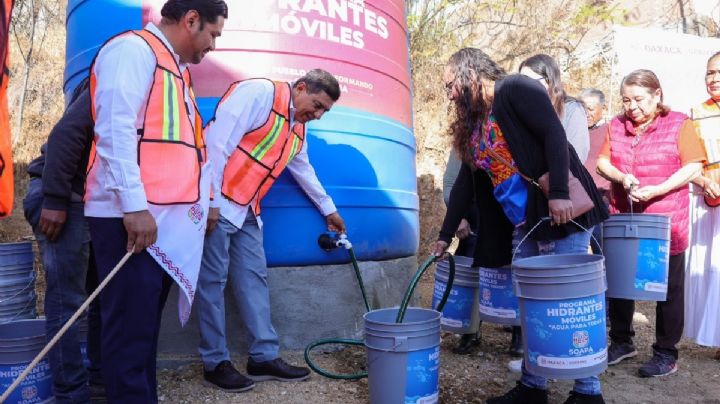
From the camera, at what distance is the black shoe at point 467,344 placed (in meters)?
3.75

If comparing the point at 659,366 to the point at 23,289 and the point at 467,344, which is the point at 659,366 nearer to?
the point at 467,344

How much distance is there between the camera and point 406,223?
394cm

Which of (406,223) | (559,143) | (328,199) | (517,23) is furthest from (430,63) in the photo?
(559,143)

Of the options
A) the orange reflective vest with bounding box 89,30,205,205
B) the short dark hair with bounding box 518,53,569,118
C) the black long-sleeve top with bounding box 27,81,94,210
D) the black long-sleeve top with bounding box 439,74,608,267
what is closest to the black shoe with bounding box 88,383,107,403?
the black long-sleeve top with bounding box 27,81,94,210

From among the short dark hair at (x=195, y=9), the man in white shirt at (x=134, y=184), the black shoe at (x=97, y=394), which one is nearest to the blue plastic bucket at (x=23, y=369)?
the black shoe at (x=97, y=394)

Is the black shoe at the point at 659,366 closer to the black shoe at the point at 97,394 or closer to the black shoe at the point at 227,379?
the black shoe at the point at 227,379

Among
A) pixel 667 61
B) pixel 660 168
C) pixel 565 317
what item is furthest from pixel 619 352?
pixel 667 61

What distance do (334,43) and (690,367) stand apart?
295 centimetres

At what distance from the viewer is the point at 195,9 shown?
2.02 meters

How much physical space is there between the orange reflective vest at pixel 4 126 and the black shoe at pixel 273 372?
4.96 ft

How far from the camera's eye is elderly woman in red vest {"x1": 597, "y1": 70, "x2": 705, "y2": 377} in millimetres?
3195

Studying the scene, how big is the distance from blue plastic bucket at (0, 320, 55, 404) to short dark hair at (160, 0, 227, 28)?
5.17 ft

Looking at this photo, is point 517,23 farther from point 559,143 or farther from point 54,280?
point 54,280

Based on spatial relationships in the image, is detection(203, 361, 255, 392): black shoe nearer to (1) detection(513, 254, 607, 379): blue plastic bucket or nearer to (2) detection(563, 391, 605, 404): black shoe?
(1) detection(513, 254, 607, 379): blue plastic bucket
